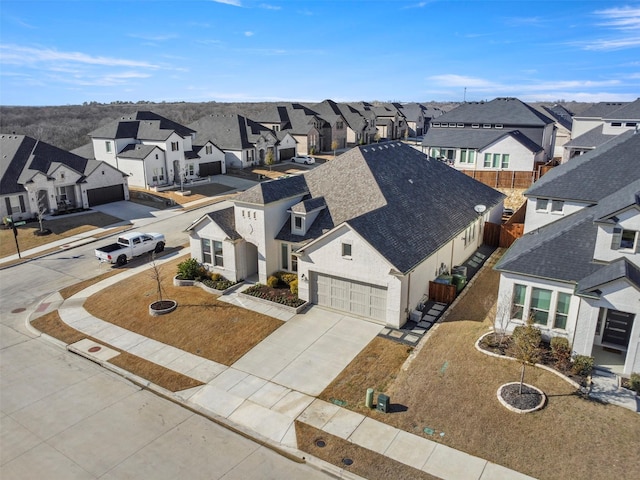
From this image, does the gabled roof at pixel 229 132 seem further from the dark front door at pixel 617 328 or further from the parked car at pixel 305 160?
the dark front door at pixel 617 328

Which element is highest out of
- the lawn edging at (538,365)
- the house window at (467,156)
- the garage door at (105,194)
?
the house window at (467,156)

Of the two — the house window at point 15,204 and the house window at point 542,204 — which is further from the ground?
the house window at point 542,204

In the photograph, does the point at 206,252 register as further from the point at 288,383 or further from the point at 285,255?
the point at 288,383

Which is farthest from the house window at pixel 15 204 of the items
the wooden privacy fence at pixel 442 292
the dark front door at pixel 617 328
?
the dark front door at pixel 617 328

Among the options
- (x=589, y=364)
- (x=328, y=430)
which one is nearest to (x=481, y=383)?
(x=589, y=364)

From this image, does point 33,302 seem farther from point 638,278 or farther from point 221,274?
point 638,278

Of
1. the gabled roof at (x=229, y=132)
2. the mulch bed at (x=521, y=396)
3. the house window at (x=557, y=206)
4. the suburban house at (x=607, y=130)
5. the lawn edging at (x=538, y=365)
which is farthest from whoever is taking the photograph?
the gabled roof at (x=229, y=132)

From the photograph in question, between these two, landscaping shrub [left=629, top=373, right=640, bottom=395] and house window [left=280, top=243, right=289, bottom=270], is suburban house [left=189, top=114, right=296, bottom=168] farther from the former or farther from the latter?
landscaping shrub [left=629, top=373, right=640, bottom=395]
